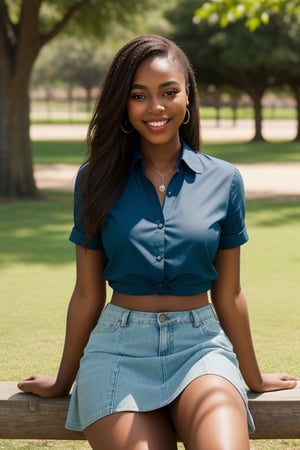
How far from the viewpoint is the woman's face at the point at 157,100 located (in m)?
3.52

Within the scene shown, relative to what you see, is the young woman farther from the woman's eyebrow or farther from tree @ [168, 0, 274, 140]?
tree @ [168, 0, 274, 140]

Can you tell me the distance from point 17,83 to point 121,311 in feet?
44.6

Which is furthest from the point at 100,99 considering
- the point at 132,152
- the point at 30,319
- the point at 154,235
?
the point at 30,319

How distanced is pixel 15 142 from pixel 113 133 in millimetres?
13528

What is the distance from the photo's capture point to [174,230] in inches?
133

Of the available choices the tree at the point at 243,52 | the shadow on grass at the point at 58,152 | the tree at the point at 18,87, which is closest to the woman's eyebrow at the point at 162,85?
the tree at the point at 18,87

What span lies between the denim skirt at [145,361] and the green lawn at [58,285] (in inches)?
65.0

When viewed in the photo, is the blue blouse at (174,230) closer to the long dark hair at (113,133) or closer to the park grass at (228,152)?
the long dark hair at (113,133)

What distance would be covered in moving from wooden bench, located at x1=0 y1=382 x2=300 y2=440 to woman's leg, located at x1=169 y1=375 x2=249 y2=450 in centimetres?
32

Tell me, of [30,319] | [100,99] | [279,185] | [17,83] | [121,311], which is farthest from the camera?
[279,185]

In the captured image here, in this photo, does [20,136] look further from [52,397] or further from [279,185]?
[52,397]

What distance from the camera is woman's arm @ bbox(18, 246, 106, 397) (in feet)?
11.4

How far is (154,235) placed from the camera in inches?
132

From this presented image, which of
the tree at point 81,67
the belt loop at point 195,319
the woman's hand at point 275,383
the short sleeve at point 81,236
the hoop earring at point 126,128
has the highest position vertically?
the hoop earring at point 126,128
